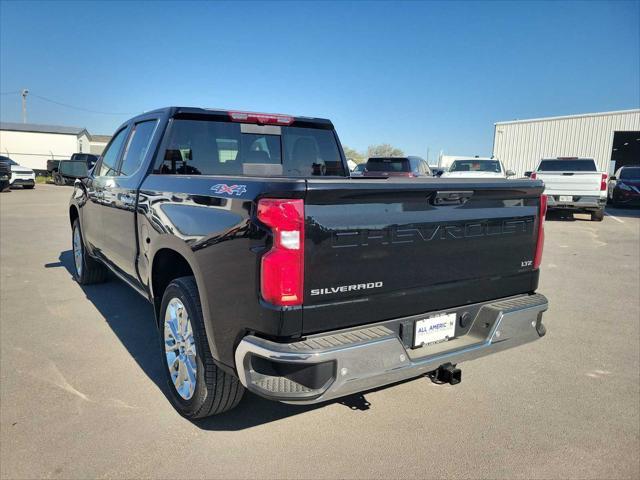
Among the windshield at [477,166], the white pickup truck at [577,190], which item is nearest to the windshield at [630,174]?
the windshield at [477,166]

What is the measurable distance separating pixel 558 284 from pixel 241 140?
191 inches

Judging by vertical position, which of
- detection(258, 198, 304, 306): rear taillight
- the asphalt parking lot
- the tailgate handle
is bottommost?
the asphalt parking lot

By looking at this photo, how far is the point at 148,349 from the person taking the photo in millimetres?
4113

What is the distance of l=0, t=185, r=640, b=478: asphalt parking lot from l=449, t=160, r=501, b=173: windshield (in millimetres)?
11953

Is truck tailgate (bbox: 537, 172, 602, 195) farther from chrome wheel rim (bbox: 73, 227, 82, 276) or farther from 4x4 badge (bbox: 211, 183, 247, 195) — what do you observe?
4x4 badge (bbox: 211, 183, 247, 195)

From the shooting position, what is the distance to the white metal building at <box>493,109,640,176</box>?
98.2 feet

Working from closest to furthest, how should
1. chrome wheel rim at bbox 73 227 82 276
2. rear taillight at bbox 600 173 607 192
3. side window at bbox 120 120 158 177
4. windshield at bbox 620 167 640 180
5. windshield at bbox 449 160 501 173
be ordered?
1. side window at bbox 120 120 158 177
2. chrome wheel rim at bbox 73 227 82 276
3. rear taillight at bbox 600 173 607 192
4. windshield at bbox 449 160 501 173
5. windshield at bbox 620 167 640 180

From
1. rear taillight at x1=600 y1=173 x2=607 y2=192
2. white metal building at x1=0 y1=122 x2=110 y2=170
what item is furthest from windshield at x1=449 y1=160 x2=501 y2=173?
white metal building at x1=0 y1=122 x2=110 y2=170

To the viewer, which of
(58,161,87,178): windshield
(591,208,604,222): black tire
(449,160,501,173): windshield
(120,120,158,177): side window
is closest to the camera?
(120,120,158,177): side window

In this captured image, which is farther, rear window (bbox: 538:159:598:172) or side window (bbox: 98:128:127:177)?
rear window (bbox: 538:159:598:172)

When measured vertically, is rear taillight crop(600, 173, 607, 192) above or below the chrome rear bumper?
above

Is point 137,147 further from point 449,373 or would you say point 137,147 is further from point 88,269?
point 449,373

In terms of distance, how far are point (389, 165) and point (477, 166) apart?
308cm

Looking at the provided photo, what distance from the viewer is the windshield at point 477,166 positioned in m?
Result: 16.2
